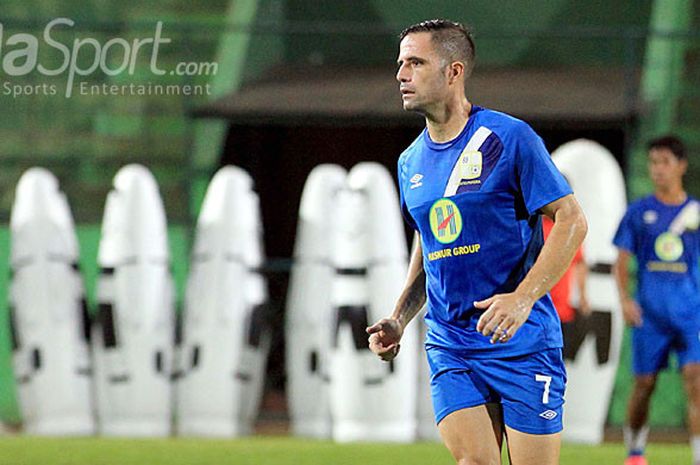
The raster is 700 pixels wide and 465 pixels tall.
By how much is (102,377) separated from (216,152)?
284cm

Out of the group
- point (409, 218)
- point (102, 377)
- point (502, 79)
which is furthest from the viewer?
point (502, 79)

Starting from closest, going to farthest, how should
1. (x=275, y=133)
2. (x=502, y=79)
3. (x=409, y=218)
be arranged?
(x=409, y=218)
(x=502, y=79)
(x=275, y=133)

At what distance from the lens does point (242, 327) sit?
1216 cm

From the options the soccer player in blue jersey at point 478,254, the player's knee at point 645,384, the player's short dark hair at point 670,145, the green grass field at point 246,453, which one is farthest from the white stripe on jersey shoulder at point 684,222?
the soccer player in blue jersey at point 478,254

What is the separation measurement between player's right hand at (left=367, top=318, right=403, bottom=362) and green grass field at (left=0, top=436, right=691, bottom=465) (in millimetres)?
4866

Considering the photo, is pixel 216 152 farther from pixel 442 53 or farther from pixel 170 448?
pixel 442 53

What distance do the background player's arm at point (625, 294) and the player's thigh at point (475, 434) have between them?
4549 mm

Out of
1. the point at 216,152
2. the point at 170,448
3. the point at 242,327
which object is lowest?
the point at 170,448

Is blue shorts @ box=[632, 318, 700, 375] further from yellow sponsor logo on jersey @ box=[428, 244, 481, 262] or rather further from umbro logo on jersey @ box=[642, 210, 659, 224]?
→ yellow sponsor logo on jersey @ box=[428, 244, 481, 262]

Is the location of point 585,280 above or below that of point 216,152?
below

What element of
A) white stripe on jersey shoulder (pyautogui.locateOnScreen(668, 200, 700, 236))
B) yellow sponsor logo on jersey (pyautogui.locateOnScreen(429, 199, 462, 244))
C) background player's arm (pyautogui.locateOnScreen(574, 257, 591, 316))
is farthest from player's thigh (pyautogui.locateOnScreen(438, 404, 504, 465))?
background player's arm (pyautogui.locateOnScreen(574, 257, 591, 316))

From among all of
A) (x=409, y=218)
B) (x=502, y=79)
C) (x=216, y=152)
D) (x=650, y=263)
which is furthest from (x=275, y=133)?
(x=409, y=218)

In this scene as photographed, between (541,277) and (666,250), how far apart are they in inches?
198

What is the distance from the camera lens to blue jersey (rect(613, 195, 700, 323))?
32.7 feet
